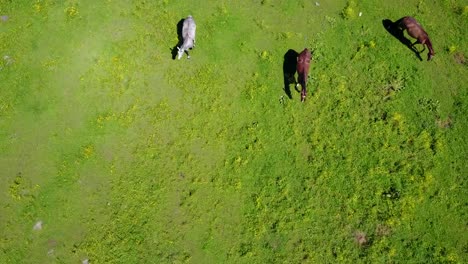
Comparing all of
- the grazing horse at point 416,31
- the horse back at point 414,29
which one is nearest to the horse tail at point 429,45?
the grazing horse at point 416,31

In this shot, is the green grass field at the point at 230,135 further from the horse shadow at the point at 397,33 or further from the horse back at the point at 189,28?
the horse back at the point at 189,28

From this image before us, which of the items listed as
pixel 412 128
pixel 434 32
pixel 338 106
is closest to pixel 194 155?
pixel 338 106

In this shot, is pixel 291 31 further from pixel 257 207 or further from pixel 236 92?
pixel 257 207

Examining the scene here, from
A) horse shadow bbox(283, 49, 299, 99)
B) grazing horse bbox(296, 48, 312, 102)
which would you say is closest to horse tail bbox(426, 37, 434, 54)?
grazing horse bbox(296, 48, 312, 102)

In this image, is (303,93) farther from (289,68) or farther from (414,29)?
(414,29)

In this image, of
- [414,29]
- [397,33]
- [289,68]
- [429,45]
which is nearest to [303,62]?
[289,68]
